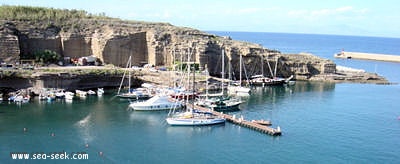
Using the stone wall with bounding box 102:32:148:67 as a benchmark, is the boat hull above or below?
below

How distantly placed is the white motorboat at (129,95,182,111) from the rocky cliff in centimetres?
1690

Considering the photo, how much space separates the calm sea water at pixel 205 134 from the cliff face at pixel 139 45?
54.0 feet

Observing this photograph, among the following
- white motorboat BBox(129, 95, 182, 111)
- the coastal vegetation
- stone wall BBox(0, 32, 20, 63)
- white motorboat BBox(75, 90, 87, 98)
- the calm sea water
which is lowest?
the calm sea water

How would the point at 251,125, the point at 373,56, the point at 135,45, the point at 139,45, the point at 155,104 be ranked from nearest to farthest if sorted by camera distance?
the point at 251,125 < the point at 155,104 < the point at 135,45 < the point at 139,45 < the point at 373,56

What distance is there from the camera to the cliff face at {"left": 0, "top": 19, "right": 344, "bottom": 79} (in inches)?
3081

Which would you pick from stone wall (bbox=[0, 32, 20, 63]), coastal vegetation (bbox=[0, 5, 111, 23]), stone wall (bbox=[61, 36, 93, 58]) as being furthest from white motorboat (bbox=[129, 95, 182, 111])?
coastal vegetation (bbox=[0, 5, 111, 23])

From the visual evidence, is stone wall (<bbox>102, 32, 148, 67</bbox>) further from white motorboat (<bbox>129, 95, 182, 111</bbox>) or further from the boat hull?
the boat hull

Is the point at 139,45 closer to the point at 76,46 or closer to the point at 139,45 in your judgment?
the point at 139,45

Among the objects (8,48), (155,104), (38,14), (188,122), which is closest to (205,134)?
(188,122)

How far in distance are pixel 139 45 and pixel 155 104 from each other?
2789cm

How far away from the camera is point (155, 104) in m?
60.0

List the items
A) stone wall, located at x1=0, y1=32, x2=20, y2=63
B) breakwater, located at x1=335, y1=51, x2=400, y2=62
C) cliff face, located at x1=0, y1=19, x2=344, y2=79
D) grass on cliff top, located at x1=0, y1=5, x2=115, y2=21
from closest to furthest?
stone wall, located at x1=0, y1=32, x2=20, y2=63, cliff face, located at x1=0, y1=19, x2=344, y2=79, grass on cliff top, located at x1=0, y1=5, x2=115, y2=21, breakwater, located at x1=335, y1=51, x2=400, y2=62

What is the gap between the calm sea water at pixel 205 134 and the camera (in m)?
42.1

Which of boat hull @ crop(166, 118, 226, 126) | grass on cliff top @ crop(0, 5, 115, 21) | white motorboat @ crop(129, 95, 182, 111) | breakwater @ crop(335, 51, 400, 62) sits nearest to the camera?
boat hull @ crop(166, 118, 226, 126)
